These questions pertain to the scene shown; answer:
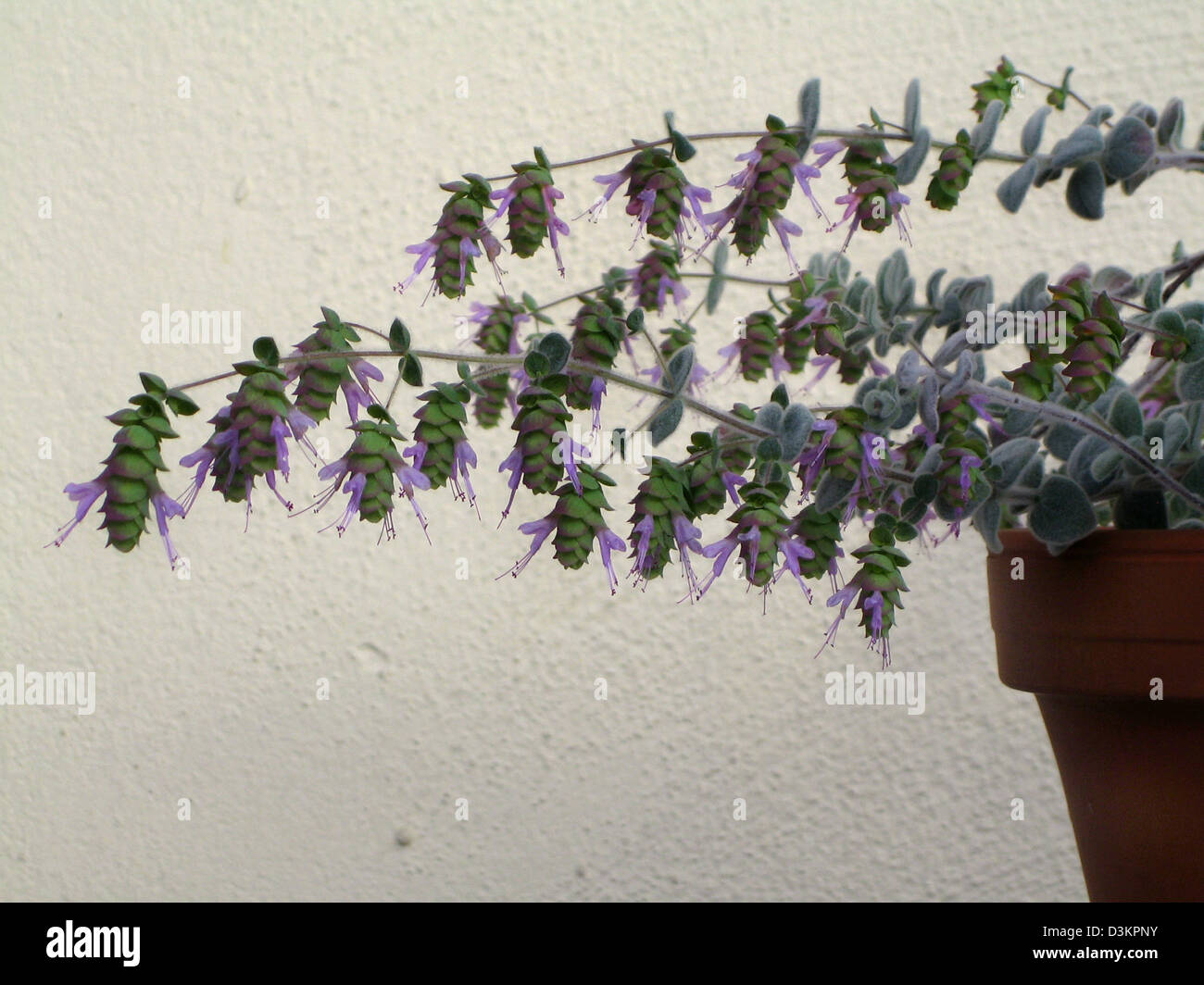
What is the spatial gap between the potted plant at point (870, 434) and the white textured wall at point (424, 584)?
1.11 feet

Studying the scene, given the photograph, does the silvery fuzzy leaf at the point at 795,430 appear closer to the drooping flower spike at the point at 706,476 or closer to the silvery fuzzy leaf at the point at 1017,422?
the drooping flower spike at the point at 706,476

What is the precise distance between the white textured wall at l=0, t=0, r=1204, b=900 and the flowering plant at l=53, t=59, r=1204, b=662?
336mm

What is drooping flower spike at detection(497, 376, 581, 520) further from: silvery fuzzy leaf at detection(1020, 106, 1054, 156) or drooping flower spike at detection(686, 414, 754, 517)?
silvery fuzzy leaf at detection(1020, 106, 1054, 156)

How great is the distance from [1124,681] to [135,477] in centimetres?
41

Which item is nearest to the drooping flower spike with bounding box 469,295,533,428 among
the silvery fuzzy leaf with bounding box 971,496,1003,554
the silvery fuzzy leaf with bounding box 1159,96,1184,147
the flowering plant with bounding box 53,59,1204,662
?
the flowering plant with bounding box 53,59,1204,662

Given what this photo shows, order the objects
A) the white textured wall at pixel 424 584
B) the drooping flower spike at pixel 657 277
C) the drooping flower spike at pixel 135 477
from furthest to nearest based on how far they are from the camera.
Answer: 1. the white textured wall at pixel 424 584
2. the drooping flower spike at pixel 657 277
3. the drooping flower spike at pixel 135 477

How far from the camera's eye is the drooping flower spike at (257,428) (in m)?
0.32

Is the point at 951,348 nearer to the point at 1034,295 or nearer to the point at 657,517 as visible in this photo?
the point at 1034,295

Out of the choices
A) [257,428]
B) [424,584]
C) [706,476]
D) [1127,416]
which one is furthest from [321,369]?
[424,584]

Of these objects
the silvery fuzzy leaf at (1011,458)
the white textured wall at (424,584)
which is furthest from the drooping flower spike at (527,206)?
the white textured wall at (424,584)

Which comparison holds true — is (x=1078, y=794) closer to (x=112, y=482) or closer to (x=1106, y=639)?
(x=1106, y=639)

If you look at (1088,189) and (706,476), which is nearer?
(706,476)

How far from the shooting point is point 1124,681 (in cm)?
47
